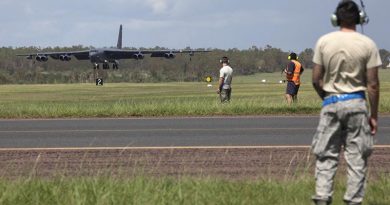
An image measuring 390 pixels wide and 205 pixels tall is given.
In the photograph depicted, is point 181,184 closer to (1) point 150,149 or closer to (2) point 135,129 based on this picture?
(1) point 150,149

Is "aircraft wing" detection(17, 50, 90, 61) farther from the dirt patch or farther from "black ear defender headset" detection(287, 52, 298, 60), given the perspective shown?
the dirt patch

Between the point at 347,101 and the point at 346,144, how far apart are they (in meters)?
0.36

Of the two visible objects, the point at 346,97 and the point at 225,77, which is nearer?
the point at 346,97

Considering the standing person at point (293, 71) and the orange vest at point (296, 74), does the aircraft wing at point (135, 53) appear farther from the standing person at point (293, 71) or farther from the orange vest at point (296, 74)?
the orange vest at point (296, 74)

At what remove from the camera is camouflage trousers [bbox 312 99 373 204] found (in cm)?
571

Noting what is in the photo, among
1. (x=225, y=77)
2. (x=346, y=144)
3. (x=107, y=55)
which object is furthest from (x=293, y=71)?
(x=107, y=55)

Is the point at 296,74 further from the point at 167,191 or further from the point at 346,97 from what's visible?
the point at 346,97

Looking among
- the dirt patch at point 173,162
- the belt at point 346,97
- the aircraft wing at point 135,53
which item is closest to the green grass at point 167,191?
the dirt patch at point 173,162

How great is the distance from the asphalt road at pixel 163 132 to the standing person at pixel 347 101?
601cm

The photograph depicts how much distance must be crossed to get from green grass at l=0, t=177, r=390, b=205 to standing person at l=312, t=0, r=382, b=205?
70 centimetres

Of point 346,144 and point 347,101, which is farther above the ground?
point 347,101

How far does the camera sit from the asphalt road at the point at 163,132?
1236cm

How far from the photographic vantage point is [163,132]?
47.4 feet

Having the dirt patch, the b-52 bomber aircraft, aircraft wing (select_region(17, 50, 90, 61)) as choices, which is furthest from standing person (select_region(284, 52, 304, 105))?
aircraft wing (select_region(17, 50, 90, 61))
